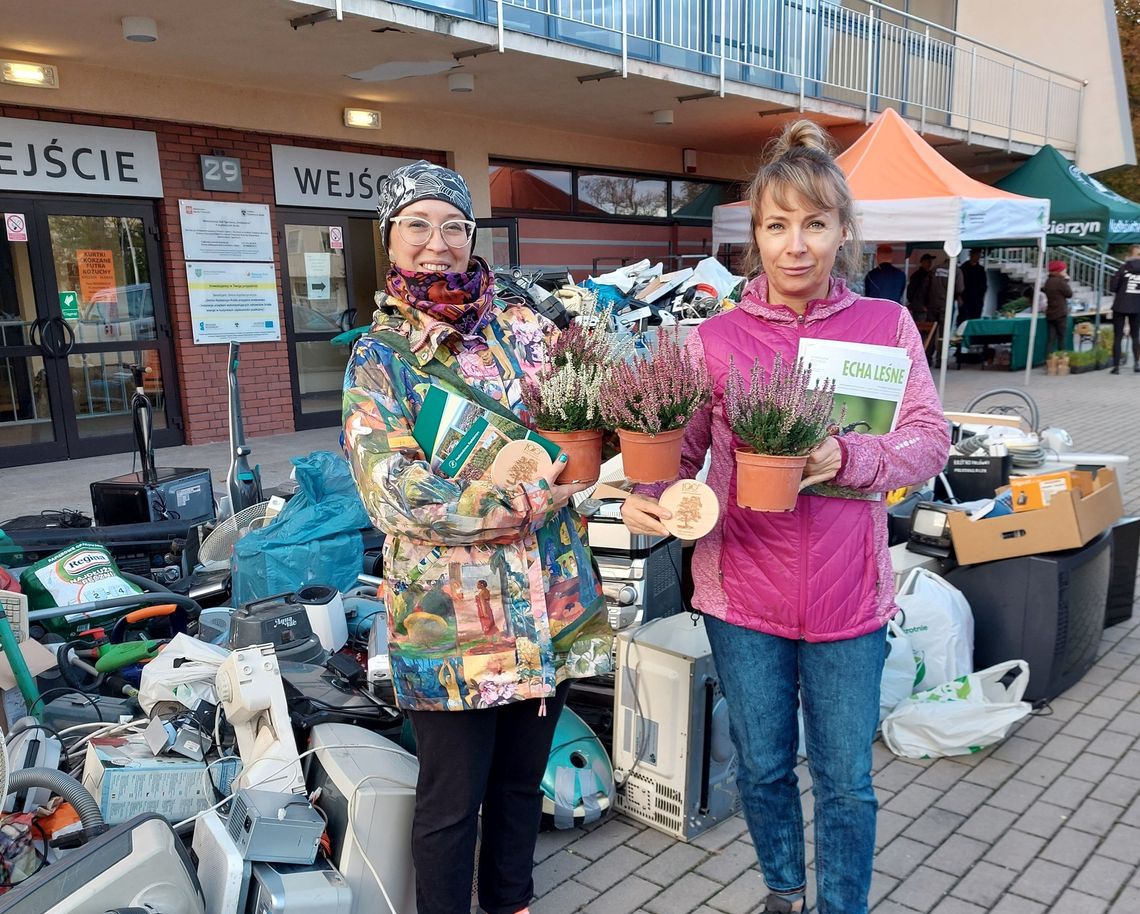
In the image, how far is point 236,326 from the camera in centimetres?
884

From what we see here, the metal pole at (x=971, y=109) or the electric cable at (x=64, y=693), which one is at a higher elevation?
the metal pole at (x=971, y=109)

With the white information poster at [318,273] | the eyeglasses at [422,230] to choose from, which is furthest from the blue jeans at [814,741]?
the white information poster at [318,273]

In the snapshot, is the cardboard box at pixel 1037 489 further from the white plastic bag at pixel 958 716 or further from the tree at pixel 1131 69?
the tree at pixel 1131 69

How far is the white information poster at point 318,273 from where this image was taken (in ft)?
31.2

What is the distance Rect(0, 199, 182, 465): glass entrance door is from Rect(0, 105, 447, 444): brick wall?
16 cm

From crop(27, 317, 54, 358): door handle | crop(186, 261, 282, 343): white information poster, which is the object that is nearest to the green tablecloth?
crop(186, 261, 282, 343): white information poster

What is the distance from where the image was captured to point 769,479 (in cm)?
166

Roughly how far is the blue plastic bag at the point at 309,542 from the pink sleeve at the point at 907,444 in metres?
2.75

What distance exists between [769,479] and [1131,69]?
93.1 feet

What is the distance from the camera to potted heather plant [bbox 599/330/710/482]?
5.59 ft

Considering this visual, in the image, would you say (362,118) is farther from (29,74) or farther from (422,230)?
(422,230)

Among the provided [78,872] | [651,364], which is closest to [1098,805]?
[651,364]

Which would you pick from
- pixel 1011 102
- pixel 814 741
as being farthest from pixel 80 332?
pixel 1011 102

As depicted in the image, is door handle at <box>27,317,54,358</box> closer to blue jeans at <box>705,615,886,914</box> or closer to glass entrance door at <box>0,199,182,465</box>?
glass entrance door at <box>0,199,182,465</box>
